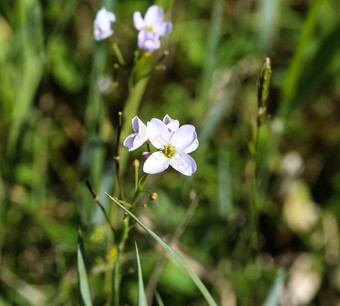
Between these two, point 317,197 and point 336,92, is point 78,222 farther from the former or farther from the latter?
point 336,92

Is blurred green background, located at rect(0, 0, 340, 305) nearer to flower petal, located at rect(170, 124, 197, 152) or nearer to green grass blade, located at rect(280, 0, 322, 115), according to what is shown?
green grass blade, located at rect(280, 0, 322, 115)

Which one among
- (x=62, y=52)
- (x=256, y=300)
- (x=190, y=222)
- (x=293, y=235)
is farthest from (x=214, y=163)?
(x=62, y=52)

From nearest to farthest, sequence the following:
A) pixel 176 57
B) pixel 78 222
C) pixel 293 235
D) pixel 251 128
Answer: pixel 251 128, pixel 78 222, pixel 293 235, pixel 176 57

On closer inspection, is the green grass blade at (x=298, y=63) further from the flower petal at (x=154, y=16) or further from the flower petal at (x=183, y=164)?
the flower petal at (x=183, y=164)

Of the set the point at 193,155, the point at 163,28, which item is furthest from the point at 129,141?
the point at 193,155

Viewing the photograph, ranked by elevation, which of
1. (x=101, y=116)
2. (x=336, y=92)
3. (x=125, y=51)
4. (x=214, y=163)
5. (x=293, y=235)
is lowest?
(x=101, y=116)

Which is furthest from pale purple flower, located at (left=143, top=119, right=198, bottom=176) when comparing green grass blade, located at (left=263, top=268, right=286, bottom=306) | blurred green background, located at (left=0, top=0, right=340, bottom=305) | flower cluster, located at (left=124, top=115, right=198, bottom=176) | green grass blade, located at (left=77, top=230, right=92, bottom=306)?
green grass blade, located at (left=263, top=268, right=286, bottom=306)

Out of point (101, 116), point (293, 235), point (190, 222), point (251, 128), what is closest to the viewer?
point (251, 128)
